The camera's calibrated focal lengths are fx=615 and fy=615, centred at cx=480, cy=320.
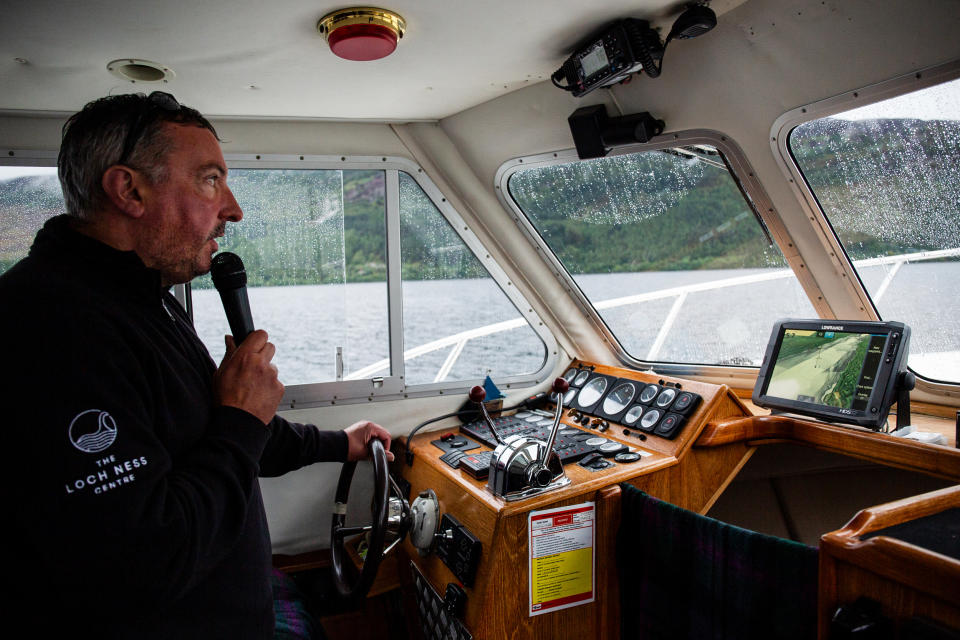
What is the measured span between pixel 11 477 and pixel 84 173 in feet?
1.90

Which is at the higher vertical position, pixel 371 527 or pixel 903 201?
pixel 903 201

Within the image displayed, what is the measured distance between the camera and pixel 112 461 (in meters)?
0.93

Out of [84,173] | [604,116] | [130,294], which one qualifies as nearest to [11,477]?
[130,294]

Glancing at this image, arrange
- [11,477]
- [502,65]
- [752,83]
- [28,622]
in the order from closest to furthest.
→ [11,477]
[28,622]
[752,83]
[502,65]

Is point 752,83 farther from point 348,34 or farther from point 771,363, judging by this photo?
point 348,34

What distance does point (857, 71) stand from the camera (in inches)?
66.9

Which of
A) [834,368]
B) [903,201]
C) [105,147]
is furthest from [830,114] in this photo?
[105,147]

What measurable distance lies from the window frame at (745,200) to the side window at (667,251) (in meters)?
0.03

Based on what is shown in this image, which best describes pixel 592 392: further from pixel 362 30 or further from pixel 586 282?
pixel 362 30

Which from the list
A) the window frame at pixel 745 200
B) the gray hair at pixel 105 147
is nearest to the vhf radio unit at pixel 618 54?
the window frame at pixel 745 200

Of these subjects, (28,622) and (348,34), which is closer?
(28,622)

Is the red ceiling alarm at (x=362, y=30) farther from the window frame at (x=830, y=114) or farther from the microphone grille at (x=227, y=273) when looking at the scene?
the window frame at (x=830, y=114)

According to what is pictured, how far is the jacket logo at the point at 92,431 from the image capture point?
35.9 inches

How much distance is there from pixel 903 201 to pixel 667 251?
0.98m
